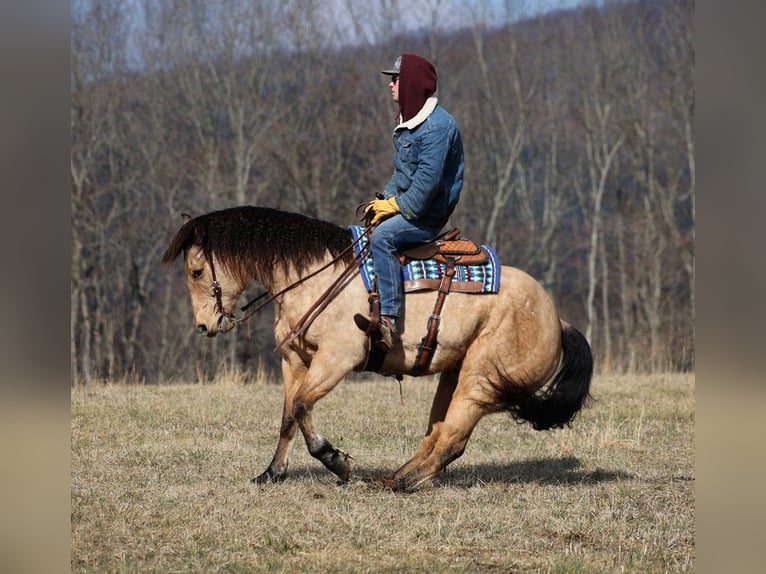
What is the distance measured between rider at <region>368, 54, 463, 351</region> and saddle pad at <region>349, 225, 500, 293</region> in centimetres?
15

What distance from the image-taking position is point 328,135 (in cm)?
3384

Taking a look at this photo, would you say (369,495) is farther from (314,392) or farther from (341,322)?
(341,322)

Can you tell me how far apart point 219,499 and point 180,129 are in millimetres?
29006

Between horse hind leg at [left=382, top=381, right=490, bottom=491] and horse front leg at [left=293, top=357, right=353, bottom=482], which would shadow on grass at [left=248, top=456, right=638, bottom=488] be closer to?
horse hind leg at [left=382, top=381, right=490, bottom=491]

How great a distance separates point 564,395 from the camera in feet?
24.2

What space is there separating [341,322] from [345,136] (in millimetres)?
27543

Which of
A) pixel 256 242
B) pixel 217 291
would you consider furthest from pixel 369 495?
pixel 256 242

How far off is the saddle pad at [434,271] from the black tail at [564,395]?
A: 0.82 m

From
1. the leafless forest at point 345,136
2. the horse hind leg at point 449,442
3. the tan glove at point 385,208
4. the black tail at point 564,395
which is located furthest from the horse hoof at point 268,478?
the leafless forest at point 345,136

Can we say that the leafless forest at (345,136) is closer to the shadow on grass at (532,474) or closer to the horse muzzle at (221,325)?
the shadow on grass at (532,474)

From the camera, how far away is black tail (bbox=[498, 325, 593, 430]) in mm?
7336

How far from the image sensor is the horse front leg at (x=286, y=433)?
7.20 meters
